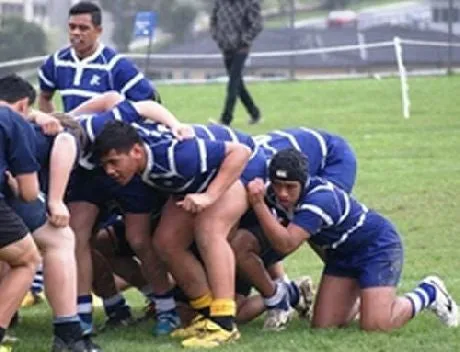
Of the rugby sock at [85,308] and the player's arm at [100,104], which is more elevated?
the player's arm at [100,104]

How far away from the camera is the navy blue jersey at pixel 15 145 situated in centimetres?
793

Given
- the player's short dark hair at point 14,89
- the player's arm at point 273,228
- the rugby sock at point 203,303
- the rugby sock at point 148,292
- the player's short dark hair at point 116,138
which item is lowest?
the rugby sock at point 148,292

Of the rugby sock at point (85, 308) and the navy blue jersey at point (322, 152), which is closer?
the rugby sock at point (85, 308)

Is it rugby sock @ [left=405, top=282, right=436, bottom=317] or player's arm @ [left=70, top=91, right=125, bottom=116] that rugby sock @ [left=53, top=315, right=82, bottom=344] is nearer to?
player's arm @ [left=70, top=91, right=125, bottom=116]

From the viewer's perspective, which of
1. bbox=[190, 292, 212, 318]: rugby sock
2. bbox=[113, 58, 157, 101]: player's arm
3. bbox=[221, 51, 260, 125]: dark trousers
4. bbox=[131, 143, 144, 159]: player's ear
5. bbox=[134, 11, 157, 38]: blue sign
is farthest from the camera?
bbox=[134, 11, 157, 38]: blue sign

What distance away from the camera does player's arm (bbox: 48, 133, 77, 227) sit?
8297mm

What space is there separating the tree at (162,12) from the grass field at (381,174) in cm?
664

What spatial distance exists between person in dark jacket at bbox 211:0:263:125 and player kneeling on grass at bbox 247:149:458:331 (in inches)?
384

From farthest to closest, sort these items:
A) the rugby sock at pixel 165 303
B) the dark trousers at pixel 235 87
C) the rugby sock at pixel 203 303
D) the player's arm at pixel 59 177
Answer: the dark trousers at pixel 235 87, the rugby sock at pixel 165 303, the rugby sock at pixel 203 303, the player's arm at pixel 59 177

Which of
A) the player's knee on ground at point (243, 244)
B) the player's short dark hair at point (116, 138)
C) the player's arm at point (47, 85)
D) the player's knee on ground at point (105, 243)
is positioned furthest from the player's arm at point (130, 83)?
the player's short dark hair at point (116, 138)

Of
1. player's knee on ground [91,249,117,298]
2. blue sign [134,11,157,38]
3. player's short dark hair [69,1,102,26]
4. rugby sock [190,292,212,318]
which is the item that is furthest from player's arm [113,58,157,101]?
blue sign [134,11,157,38]

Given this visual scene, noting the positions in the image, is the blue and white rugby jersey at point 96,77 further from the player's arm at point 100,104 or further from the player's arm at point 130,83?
the player's arm at point 100,104

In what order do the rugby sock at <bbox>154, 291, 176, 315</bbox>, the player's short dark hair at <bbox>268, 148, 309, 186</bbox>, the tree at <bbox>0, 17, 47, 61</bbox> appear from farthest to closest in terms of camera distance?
the tree at <bbox>0, 17, 47, 61</bbox> < the rugby sock at <bbox>154, 291, 176, 315</bbox> < the player's short dark hair at <bbox>268, 148, 309, 186</bbox>

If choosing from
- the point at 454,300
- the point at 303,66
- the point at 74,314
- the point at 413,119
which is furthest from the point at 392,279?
the point at 303,66
